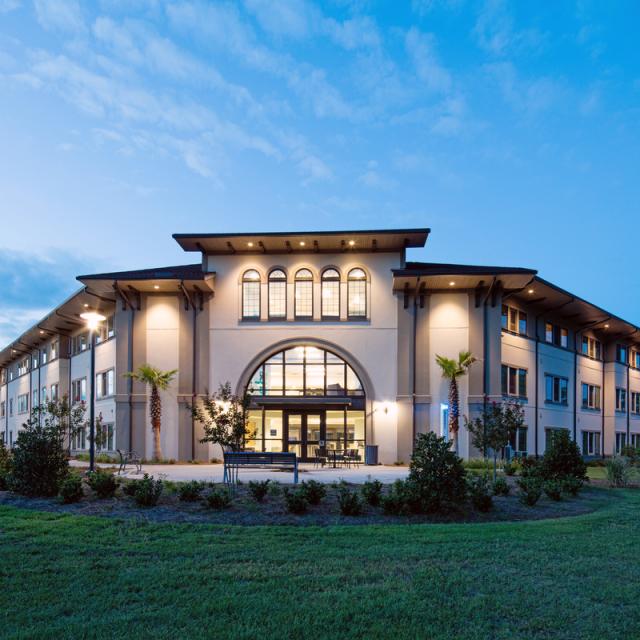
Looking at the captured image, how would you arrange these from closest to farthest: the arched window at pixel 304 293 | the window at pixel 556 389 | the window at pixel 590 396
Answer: the arched window at pixel 304 293 < the window at pixel 556 389 < the window at pixel 590 396

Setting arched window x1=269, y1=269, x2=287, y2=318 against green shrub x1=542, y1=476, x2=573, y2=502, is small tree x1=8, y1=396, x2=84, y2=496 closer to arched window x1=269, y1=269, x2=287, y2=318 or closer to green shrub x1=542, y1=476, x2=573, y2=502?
green shrub x1=542, y1=476, x2=573, y2=502

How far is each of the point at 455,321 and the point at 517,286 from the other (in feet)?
9.73

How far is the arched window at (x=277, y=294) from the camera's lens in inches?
1096

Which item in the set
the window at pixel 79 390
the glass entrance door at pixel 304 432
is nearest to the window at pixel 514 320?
the glass entrance door at pixel 304 432

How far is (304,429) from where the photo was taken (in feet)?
91.5

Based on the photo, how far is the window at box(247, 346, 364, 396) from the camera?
27.6 meters

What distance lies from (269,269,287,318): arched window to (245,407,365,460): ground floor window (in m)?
4.19

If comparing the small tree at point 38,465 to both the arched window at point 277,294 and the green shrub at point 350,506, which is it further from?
the arched window at point 277,294

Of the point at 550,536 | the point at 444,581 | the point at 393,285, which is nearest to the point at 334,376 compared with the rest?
the point at 393,285

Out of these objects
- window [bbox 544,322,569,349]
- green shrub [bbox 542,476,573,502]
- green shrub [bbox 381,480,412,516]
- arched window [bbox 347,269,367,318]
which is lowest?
green shrub [bbox 542,476,573,502]

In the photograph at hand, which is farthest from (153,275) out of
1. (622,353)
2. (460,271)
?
(622,353)

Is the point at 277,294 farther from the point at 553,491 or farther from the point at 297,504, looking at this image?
the point at 297,504

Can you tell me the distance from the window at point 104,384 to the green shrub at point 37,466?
699 inches

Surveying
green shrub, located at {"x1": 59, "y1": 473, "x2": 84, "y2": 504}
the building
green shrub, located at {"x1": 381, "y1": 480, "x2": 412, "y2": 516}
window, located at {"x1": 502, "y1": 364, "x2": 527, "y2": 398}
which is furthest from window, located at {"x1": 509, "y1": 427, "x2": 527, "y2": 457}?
green shrub, located at {"x1": 59, "y1": 473, "x2": 84, "y2": 504}
